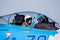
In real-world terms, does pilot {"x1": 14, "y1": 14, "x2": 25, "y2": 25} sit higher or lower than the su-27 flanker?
higher

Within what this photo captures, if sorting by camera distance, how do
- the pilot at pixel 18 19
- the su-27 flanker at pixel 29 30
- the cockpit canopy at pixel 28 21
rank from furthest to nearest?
the pilot at pixel 18 19 < the cockpit canopy at pixel 28 21 < the su-27 flanker at pixel 29 30

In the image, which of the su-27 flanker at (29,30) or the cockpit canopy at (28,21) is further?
the cockpit canopy at (28,21)

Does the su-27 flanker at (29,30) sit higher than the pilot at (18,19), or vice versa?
the pilot at (18,19)

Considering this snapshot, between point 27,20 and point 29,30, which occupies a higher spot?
point 27,20

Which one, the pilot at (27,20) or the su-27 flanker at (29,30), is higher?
the pilot at (27,20)

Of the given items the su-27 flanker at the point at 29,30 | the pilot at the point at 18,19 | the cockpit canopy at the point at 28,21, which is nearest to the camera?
the su-27 flanker at the point at 29,30

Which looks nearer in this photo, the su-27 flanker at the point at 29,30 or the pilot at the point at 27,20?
the su-27 flanker at the point at 29,30

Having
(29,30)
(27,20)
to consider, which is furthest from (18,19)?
(29,30)

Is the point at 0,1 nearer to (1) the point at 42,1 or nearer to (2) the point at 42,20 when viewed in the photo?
(1) the point at 42,1

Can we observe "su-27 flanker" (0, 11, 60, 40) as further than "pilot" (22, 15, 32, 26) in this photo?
No

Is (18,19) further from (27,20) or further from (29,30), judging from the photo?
(29,30)

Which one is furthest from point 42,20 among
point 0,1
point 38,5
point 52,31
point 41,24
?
point 0,1

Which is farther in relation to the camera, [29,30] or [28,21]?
[28,21]

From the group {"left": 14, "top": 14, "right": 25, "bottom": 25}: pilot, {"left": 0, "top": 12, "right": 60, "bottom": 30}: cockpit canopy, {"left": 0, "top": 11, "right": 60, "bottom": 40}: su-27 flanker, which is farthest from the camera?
{"left": 14, "top": 14, "right": 25, "bottom": 25}: pilot
